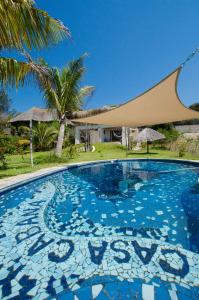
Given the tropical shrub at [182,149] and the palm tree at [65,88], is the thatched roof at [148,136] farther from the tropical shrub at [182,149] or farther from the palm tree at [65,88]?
the palm tree at [65,88]

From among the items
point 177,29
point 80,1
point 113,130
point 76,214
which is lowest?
point 76,214

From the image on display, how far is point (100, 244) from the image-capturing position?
123 inches

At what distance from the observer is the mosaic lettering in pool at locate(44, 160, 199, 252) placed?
3.58 metres

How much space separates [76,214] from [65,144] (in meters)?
16.5

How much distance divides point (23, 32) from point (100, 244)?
462 cm

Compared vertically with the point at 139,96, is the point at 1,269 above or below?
below

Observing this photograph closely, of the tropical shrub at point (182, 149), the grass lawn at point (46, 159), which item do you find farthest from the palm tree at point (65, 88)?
the tropical shrub at point (182, 149)

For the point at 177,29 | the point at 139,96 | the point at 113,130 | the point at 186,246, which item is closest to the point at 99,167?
the point at 139,96

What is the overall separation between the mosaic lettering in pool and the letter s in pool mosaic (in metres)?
0.02

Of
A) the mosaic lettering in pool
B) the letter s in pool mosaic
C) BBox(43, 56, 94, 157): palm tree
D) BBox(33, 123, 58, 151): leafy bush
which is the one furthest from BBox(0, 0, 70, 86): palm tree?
BBox(33, 123, 58, 151): leafy bush

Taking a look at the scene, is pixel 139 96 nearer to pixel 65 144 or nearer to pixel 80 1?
pixel 80 1

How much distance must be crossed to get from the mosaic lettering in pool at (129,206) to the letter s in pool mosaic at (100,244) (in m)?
0.02

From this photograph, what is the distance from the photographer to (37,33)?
452 cm

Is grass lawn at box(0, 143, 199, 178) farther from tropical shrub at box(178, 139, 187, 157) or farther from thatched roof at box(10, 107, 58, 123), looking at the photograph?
thatched roof at box(10, 107, 58, 123)
